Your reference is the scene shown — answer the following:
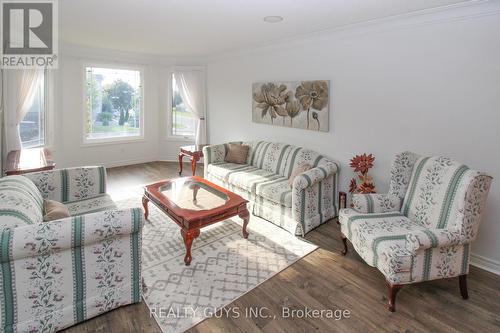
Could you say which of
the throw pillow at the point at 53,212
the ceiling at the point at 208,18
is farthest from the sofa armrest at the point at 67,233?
the ceiling at the point at 208,18

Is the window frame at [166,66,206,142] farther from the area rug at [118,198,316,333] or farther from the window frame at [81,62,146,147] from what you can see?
the area rug at [118,198,316,333]

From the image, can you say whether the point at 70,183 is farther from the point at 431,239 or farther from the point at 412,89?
the point at 412,89

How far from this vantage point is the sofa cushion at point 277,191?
11.6ft

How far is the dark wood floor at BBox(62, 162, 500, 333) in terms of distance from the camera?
6.85 ft

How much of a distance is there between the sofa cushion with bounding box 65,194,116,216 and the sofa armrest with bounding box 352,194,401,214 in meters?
2.48

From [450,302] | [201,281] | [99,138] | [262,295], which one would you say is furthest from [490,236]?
[99,138]

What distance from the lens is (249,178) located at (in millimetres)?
4180

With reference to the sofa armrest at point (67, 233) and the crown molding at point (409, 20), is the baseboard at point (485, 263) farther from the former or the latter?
the sofa armrest at point (67, 233)

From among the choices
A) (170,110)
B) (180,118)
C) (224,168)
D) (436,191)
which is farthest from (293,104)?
(170,110)

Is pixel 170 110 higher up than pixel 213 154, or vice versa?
pixel 170 110

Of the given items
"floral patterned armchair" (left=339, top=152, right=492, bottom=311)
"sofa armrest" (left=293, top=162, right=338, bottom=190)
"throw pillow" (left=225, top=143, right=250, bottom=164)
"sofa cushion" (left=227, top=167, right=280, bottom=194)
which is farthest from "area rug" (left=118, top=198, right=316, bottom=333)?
"throw pillow" (left=225, top=143, right=250, bottom=164)

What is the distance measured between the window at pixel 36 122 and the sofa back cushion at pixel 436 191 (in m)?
5.79

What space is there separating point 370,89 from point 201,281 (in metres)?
2.88

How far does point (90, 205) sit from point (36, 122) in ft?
10.8
